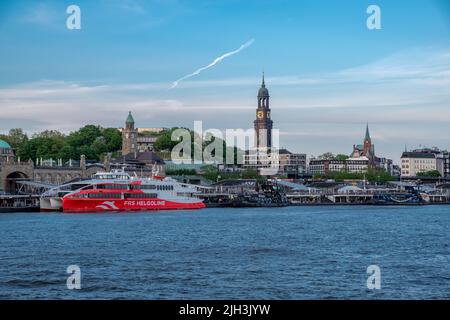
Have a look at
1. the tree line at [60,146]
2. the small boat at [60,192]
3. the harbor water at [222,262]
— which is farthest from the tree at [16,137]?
the harbor water at [222,262]

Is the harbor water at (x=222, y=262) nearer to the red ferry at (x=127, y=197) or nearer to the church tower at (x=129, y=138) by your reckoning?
the red ferry at (x=127, y=197)

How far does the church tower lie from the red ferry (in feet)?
286

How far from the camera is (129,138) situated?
19338cm

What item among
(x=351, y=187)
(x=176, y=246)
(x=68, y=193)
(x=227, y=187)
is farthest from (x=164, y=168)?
(x=176, y=246)

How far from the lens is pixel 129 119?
197500mm

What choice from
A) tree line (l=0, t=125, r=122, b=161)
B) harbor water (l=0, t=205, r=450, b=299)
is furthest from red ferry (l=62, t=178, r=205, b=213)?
tree line (l=0, t=125, r=122, b=161)

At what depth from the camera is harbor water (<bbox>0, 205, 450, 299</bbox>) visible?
31.7 meters

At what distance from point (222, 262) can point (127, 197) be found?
5890 cm

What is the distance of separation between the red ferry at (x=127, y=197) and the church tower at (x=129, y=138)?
3433 inches

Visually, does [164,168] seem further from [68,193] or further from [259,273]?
[259,273]
